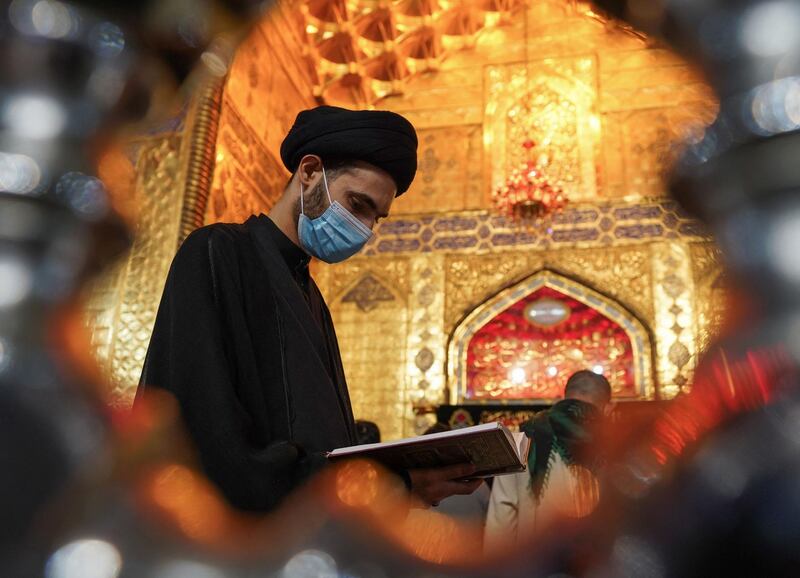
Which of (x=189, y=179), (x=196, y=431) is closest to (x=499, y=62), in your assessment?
(x=189, y=179)

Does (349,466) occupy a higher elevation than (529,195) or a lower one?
lower

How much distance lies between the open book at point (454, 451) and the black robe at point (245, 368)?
0.08 meters

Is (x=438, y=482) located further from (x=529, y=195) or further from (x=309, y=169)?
(x=529, y=195)

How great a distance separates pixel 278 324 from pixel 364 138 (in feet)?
1.36

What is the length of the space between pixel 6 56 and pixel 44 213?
71 mm

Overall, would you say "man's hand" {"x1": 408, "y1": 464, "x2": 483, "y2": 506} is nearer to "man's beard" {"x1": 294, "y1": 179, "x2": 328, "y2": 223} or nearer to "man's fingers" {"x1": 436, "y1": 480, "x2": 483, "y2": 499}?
"man's fingers" {"x1": 436, "y1": 480, "x2": 483, "y2": 499}

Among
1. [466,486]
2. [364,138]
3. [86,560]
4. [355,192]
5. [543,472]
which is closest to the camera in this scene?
[86,560]

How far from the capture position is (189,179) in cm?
545

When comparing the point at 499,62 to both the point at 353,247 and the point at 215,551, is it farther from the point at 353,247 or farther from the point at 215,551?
the point at 215,551

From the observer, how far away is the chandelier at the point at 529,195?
6.65 m

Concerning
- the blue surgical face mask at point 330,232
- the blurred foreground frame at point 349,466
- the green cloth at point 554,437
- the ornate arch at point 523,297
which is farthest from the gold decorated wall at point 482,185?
the blurred foreground frame at point 349,466

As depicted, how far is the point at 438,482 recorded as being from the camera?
0.88 meters

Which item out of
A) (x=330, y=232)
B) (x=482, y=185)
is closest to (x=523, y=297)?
(x=482, y=185)

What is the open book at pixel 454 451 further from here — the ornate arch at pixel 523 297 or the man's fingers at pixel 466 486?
the ornate arch at pixel 523 297
